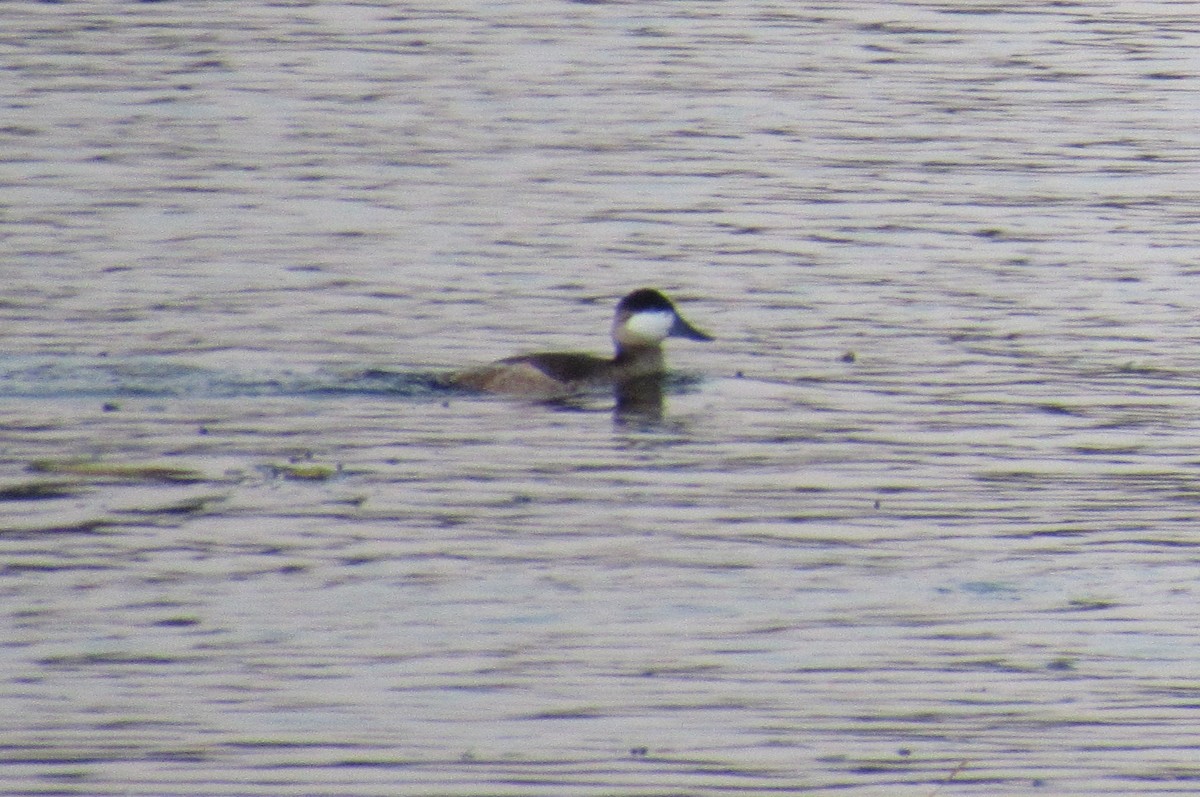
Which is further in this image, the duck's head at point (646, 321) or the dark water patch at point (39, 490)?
the duck's head at point (646, 321)

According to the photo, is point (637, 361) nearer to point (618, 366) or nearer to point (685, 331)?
point (618, 366)

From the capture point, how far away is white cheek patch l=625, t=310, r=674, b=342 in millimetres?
16969

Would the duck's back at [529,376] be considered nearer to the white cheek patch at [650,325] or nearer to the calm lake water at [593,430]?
the calm lake water at [593,430]

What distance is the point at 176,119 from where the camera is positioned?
85.6 ft

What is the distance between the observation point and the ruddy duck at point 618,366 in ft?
51.7

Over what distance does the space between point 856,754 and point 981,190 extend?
14.6 m

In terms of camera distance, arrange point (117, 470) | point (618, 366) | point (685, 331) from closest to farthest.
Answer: point (117, 470), point (618, 366), point (685, 331)

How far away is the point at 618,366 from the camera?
54.8 ft

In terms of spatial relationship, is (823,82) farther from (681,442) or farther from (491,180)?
(681,442)

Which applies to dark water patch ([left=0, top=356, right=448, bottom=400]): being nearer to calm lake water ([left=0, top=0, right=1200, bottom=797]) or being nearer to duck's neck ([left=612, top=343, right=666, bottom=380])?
calm lake water ([left=0, top=0, right=1200, bottom=797])

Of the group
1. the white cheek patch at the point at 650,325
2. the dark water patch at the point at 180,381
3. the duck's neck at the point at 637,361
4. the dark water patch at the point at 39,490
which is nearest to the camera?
the dark water patch at the point at 39,490

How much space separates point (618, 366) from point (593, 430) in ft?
4.51

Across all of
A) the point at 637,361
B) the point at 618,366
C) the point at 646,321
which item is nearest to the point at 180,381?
the point at 618,366

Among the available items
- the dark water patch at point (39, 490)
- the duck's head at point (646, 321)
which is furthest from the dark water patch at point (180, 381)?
the dark water patch at point (39, 490)
